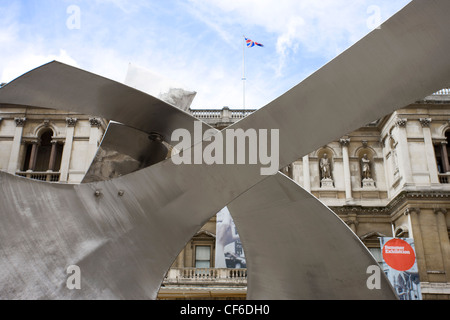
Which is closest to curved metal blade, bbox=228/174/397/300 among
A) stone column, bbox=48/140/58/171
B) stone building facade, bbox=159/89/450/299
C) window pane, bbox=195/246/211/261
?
stone building facade, bbox=159/89/450/299

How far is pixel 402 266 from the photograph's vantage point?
848 inches

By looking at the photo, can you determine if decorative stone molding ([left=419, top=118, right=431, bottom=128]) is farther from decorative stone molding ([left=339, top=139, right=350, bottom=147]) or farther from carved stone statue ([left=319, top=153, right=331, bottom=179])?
carved stone statue ([left=319, top=153, right=331, bottom=179])

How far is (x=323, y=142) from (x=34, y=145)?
23945 mm

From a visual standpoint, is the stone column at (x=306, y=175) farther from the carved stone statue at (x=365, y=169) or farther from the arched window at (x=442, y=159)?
the arched window at (x=442, y=159)

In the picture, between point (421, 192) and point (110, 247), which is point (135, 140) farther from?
point (421, 192)

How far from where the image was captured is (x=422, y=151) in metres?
25.4

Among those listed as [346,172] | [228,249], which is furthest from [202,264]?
[346,172]

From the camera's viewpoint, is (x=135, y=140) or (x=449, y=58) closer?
(x=449, y=58)

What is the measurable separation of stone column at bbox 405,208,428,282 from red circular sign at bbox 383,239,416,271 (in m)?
1.58

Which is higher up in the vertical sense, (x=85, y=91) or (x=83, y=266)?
(x=85, y=91)

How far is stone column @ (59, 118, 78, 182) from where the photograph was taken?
24.8 metres

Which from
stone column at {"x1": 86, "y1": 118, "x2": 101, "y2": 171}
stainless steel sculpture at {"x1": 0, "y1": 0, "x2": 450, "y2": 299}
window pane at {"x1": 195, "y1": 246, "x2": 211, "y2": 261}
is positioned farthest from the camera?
window pane at {"x1": 195, "y1": 246, "x2": 211, "y2": 261}
